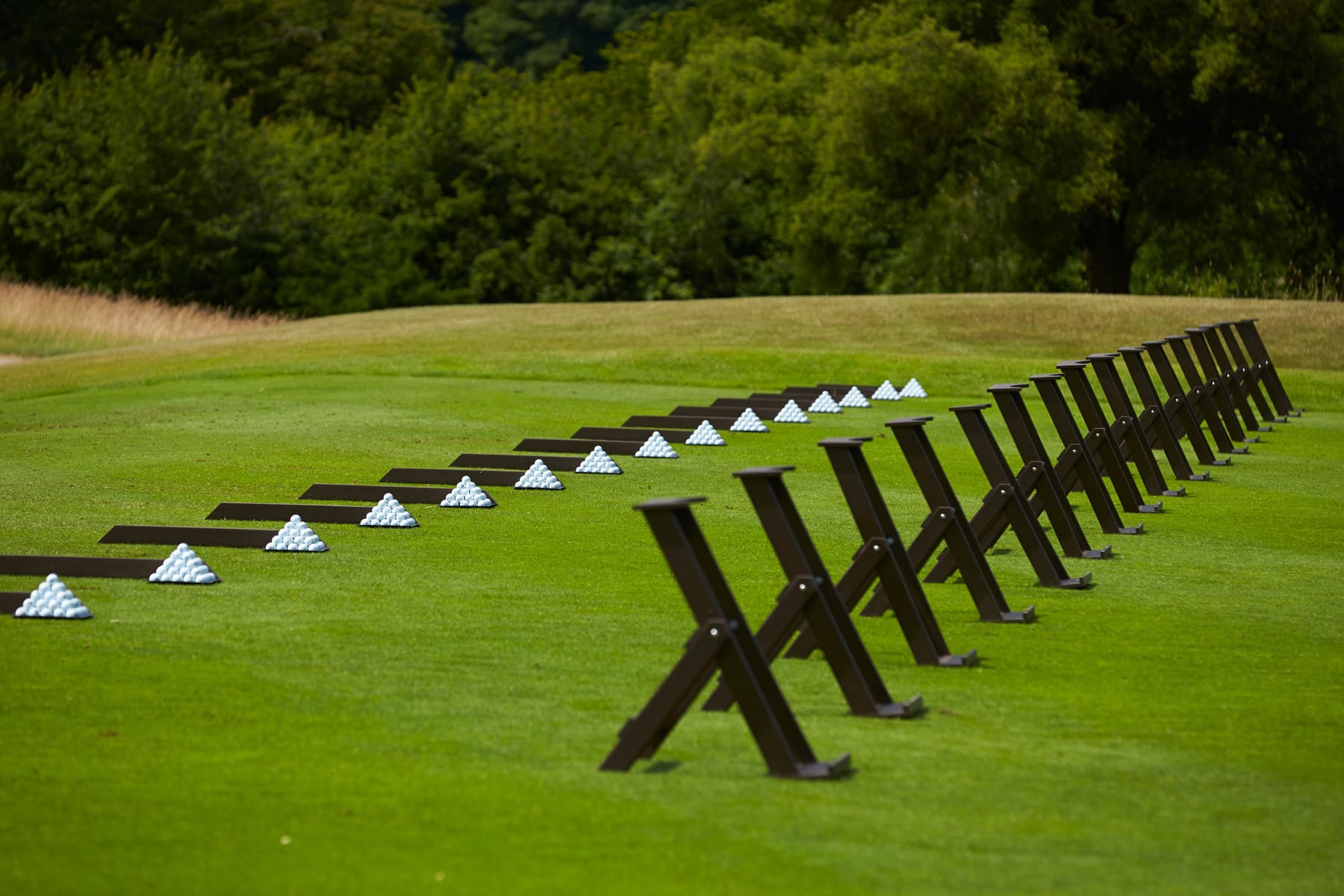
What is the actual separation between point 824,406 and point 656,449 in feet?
16.0

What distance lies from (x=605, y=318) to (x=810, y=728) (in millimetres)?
25423

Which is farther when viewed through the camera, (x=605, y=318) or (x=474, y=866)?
(x=605, y=318)

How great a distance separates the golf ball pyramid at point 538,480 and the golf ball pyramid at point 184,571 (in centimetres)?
411

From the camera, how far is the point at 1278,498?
13109 mm

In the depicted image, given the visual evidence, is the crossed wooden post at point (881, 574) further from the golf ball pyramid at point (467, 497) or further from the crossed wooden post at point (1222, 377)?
the crossed wooden post at point (1222, 377)

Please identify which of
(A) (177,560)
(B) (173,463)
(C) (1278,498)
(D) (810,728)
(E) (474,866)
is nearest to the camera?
(E) (474,866)

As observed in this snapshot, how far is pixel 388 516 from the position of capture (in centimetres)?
1077

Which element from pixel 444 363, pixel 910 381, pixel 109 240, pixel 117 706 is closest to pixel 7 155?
pixel 109 240

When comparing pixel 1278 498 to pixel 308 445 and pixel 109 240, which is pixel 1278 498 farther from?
pixel 109 240

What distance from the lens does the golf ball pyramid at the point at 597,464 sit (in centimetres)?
1354

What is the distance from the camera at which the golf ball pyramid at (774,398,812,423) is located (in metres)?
18.1

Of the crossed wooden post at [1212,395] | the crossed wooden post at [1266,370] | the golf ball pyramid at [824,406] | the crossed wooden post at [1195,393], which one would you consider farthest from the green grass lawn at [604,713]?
the crossed wooden post at [1266,370]

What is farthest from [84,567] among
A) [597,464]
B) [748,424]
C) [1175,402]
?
[1175,402]

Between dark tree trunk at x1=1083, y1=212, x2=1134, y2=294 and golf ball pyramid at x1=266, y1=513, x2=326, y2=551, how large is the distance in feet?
113
